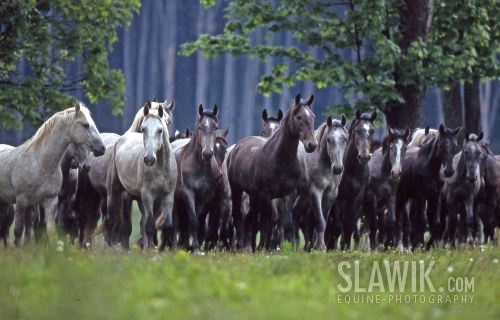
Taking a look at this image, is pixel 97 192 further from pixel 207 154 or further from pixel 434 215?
pixel 434 215

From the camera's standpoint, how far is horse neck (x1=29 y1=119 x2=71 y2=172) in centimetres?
1912

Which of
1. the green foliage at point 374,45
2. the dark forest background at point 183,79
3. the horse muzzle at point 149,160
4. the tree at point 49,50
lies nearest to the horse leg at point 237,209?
the horse muzzle at point 149,160

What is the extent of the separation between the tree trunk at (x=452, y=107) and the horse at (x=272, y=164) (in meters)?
15.0

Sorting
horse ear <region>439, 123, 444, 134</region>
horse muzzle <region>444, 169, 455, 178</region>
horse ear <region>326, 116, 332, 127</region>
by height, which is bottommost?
horse muzzle <region>444, 169, 455, 178</region>

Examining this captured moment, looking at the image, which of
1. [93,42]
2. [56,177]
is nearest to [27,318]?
[56,177]

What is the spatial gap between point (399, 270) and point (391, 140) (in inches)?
399

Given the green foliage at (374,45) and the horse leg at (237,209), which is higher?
the green foliage at (374,45)

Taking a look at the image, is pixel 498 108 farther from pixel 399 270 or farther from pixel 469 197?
pixel 399 270

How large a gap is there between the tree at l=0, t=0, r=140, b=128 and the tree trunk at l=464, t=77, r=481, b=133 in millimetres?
9978

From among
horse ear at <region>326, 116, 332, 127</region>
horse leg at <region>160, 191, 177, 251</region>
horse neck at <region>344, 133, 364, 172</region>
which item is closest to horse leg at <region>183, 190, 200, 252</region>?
horse leg at <region>160, 191, 177, 251</region>

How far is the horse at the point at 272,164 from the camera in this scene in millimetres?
20531

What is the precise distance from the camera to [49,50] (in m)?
33.1

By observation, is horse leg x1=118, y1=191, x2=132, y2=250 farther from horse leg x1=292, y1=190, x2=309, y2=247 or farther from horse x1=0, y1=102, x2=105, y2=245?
horse leg x1=292, y1=190, x2=309, y2=247

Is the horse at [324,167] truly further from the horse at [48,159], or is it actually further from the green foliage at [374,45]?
the green foliage at [374,45]
